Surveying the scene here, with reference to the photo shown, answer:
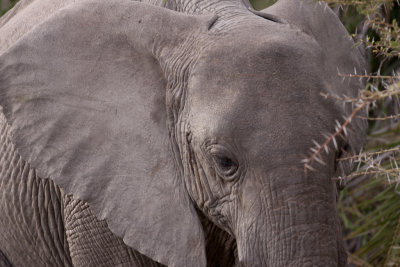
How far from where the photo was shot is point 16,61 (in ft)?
8.81

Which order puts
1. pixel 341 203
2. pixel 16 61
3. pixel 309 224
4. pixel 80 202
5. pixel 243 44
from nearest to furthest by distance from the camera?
pixel 309 224
pixel 243 44
pixel 16 61
pixel 80 202
pixel 341 203

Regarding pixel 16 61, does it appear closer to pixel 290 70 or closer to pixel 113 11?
pixel 113 11

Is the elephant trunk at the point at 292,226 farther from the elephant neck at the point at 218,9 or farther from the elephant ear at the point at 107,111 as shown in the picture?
the elephant neck at the point at 218,9

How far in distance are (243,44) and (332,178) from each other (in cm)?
48

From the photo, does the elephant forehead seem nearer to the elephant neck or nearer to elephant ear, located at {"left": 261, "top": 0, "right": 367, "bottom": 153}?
the elephant neck

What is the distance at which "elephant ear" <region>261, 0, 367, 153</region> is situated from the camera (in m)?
2.91

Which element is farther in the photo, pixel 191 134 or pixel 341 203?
pixel 341 203

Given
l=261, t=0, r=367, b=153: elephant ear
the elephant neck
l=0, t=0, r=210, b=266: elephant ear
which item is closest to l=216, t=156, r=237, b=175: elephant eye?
l=0, t=0, r=210, b=266: elephant ear

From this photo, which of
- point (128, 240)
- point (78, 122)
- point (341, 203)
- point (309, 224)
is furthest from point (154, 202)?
point (341, 203)

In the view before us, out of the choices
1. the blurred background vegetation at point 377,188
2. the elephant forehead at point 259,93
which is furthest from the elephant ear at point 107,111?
the blurred background vegetation at point 377,188

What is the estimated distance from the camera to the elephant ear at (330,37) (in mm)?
2908

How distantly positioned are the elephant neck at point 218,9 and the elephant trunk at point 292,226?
594 millimetres

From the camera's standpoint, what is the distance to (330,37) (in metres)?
3.03

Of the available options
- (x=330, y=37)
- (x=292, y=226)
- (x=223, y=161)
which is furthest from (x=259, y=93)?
(x=330, y=37)
